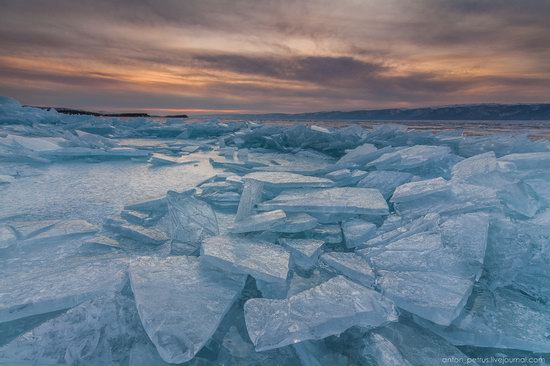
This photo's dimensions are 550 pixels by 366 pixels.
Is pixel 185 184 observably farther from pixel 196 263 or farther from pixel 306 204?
pixel 196 263

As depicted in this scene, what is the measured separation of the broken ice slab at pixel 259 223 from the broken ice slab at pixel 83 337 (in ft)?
2.72

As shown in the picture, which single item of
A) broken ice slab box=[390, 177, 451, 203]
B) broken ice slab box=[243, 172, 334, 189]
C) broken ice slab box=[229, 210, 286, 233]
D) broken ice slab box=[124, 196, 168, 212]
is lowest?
broken ice slab box=[124, 196, 168, 212]

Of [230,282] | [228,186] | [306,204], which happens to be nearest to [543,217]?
[306,204]

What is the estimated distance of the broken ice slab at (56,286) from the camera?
1.32m

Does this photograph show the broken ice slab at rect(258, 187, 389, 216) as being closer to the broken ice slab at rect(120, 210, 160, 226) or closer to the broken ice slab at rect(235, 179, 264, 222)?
the broken ice slab at rect(235, 179, 264, 222)

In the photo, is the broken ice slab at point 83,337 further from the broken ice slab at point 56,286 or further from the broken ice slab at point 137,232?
the broken ice slab at point 137,232

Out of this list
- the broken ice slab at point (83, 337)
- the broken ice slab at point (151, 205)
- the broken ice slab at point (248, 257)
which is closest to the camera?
the broken ice slab at point (83, 337)

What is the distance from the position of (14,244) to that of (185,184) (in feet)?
6.66

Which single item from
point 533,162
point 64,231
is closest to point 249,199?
point 64,231

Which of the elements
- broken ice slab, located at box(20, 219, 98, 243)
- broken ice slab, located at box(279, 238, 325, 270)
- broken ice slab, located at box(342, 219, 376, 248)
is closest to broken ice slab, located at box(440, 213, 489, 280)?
broken ice slab, located at box(342, 219, 376, 248)

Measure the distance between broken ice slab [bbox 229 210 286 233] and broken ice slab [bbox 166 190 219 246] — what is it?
229 mm

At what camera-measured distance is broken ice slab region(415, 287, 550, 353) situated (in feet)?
4.19

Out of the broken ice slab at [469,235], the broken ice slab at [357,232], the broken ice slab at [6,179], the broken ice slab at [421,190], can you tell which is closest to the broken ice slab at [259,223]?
the broken ice slab at [357,232]

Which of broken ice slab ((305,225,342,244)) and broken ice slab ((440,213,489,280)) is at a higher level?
broken ice slab ((440,213,489,280))
